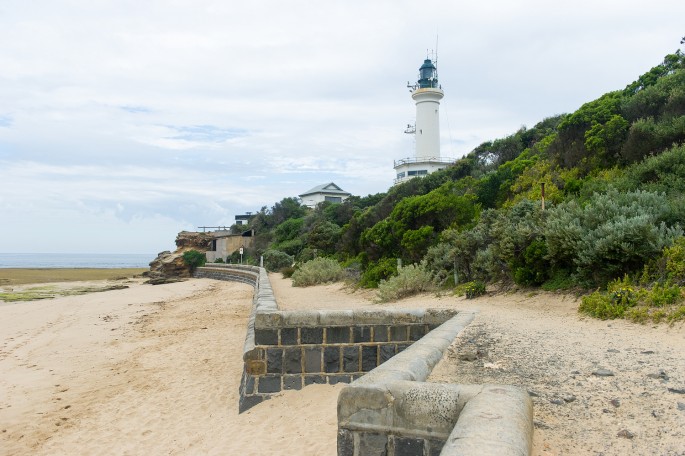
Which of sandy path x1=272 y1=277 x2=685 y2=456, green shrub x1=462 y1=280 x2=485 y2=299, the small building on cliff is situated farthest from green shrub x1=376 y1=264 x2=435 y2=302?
the small building on cliff

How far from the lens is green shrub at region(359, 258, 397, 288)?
16909mm

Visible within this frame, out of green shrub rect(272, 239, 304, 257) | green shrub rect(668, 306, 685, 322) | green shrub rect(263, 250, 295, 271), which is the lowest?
green shrub rect(668, 306, 685, 322)

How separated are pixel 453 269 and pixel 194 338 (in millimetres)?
6663

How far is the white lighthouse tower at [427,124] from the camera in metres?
49.4

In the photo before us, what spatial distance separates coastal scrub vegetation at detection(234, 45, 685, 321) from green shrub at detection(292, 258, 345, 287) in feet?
0.17

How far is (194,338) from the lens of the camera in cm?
1275

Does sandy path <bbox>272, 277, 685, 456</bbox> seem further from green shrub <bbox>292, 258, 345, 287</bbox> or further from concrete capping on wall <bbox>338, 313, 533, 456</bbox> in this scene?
green shrub <bbox>292, 258, 345, 287</bbox>

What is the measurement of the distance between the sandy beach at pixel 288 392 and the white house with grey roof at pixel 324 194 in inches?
2254

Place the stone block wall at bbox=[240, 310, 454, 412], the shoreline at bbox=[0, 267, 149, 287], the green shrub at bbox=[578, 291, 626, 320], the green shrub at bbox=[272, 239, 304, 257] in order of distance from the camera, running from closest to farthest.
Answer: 1. the stone block wall at bbox=[240, 310, 454, 412]
2. the green shrub at bbox=[578, 291, 626, 320]
3. the green shrub at bbox=[272, 239, 304, 257]
4. the shoreline at bbox=[0, 267, 149, 287]

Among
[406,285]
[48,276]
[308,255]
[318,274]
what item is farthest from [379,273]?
[48,276]

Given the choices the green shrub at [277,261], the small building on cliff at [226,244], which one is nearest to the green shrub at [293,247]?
the green shrub at [277,261]

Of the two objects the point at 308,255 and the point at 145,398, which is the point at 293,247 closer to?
the point at 308,255

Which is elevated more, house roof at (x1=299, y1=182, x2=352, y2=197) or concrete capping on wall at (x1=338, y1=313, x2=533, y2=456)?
house roof at (x1=299, y1=182, x2=352, y2=197)

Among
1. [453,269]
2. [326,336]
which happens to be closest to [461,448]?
[326,336]
